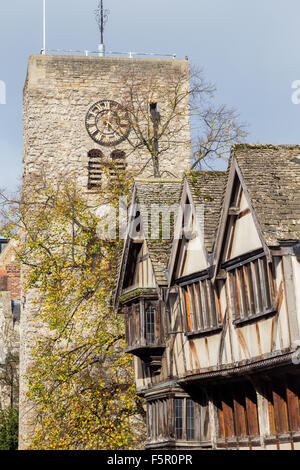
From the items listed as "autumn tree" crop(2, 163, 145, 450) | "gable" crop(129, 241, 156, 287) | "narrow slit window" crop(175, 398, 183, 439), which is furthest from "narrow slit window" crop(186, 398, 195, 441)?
"autumn tree" crop(2, 163, 145, 450)

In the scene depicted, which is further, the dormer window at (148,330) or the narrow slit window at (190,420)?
the dormer window at (148,330)

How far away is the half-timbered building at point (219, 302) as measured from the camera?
16.0m

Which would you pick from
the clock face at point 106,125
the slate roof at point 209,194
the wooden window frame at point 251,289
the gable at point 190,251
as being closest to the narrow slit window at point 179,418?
the gable at point 190,251

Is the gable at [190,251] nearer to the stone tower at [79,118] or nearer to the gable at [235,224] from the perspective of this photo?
the gable at [235,224]

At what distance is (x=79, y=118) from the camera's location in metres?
33.9

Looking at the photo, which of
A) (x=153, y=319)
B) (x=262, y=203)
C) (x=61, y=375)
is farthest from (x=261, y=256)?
(x=61, y=375)

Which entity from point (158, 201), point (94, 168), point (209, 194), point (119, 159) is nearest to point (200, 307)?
point (209, 194)

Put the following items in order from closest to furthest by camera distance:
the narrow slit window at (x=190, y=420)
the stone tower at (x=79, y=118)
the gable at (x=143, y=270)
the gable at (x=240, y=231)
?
the gable at (x=240, y=231) → the narrow slit window at (x=190, y=420) → the gable at (x=143, y=270) → the stone tower at (x=79, y=118)

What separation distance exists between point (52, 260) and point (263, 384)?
463 inches

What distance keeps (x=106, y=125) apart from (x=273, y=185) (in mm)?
17484

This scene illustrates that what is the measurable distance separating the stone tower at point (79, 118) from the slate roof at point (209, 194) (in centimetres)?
1238

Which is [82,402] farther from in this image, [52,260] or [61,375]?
[52,260]

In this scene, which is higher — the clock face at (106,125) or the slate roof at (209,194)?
the clock face at (106,125)

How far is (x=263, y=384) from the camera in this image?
659 inches
